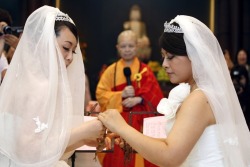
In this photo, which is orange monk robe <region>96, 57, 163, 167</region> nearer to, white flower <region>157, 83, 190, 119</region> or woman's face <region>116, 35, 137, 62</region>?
woman's face <region>116, 35, 137, 62</region>

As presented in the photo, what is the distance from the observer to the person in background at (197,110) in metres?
2.35

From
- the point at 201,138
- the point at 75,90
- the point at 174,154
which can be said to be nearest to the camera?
the point at 174,154

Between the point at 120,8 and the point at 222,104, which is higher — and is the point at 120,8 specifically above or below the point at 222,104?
above

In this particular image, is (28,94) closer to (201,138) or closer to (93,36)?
(201,138)

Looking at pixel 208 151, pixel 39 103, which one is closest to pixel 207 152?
pixel 208 151

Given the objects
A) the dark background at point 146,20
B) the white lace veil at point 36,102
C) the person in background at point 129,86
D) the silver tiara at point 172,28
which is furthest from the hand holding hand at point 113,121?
the dark background at point 146,20

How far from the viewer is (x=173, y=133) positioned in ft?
7.58

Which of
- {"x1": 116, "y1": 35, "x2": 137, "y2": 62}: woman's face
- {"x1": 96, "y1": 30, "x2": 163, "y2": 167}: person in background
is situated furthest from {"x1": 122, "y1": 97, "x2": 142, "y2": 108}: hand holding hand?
{"x1": 116, "y1": 35, "x2": 137, "y2": 62}: woman's face

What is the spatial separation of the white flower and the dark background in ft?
18.2

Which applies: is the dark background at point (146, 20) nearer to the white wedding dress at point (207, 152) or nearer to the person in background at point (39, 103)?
the person in background at point (39, 103)

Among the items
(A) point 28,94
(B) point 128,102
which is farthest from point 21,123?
(B) point 128,102

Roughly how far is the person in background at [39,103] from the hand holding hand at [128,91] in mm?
2665

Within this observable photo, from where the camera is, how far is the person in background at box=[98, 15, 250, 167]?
92.4 inches

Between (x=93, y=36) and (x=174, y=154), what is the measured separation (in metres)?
6.72
